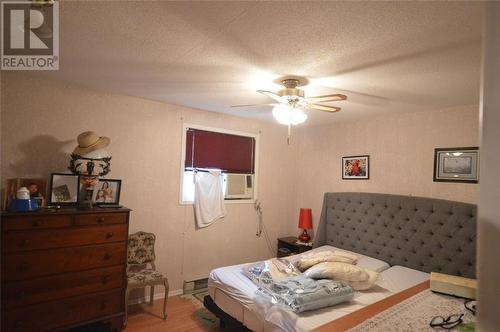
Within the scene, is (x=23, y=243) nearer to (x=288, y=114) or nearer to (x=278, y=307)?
(x=278, y=307)

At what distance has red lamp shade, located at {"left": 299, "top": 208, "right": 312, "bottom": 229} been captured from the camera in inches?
160

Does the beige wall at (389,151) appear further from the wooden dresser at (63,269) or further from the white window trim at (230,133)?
the wooden dresser at (63,269)

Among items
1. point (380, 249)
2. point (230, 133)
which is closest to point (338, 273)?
point (380, 249)

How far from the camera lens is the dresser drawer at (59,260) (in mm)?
2059

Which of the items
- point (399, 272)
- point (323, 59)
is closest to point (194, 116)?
point (323, 59)

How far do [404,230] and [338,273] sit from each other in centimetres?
127

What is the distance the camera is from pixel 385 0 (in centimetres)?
123

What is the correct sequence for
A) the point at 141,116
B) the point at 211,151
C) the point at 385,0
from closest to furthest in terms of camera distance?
1. the point at 385,0
2. the point at 141,116
3. the point at 211,151

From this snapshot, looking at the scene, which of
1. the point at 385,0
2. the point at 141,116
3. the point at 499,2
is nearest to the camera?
the point at 499,2

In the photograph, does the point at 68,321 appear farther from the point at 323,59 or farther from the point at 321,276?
the point at 323,59

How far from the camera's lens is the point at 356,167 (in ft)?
12.1

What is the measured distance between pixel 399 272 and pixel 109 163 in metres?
3.32

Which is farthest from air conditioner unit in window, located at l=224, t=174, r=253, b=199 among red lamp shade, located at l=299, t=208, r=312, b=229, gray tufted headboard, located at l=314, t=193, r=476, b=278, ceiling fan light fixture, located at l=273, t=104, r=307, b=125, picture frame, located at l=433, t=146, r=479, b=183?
picture frame, located at l=433, t=146, r=479, b=183

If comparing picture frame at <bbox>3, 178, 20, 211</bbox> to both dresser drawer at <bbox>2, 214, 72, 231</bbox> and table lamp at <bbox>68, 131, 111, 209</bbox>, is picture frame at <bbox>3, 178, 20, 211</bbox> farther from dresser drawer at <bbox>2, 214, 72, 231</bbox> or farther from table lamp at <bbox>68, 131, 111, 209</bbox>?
table lamp at <bbox>68, 131, 111, 209</bbox>
